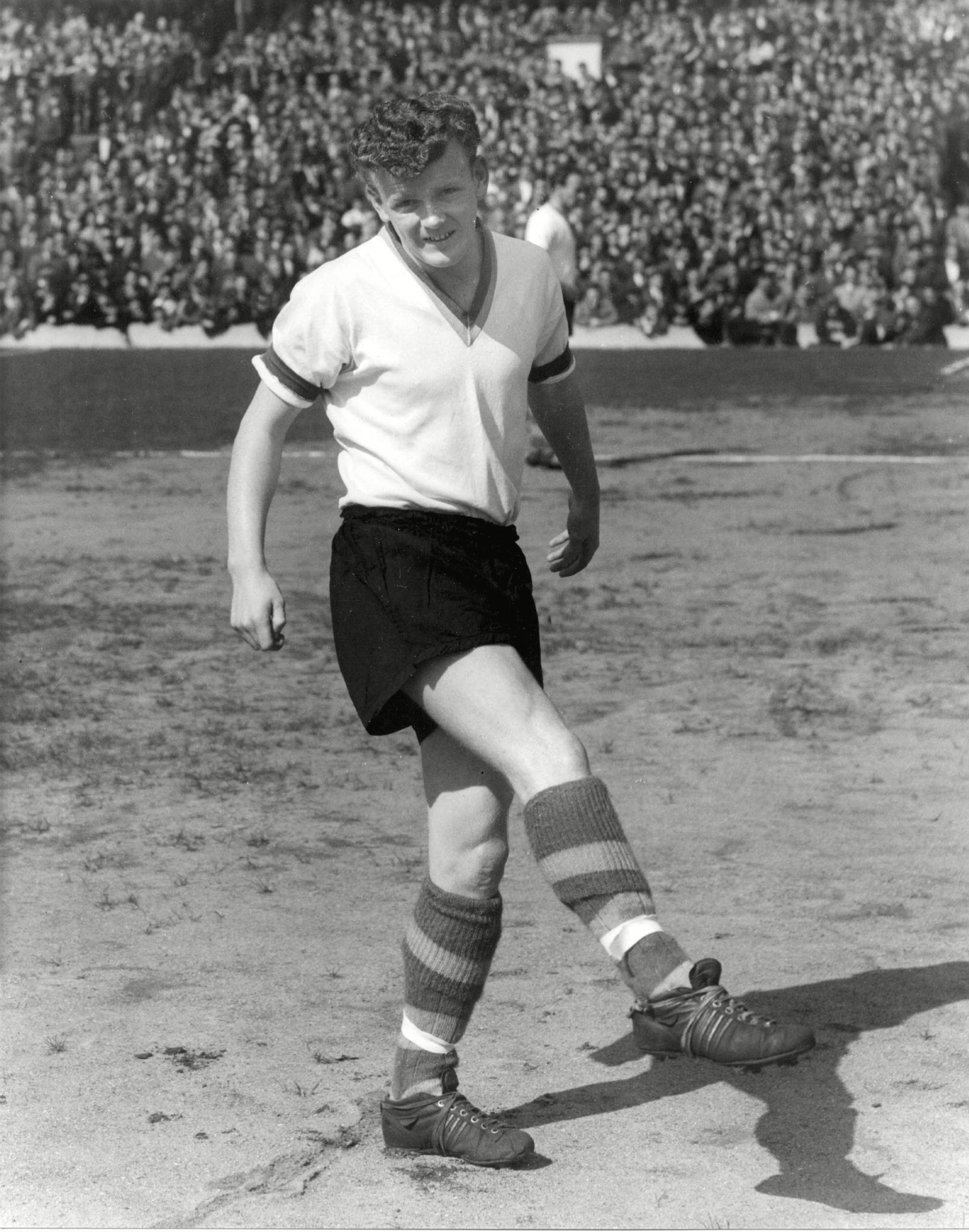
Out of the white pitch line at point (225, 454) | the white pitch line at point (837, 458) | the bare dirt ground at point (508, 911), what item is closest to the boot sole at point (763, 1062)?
the bare dirt ground at point (508, 911)

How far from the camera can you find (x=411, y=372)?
9.79ft

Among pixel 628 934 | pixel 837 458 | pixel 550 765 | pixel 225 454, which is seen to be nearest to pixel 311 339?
pixel 550 765

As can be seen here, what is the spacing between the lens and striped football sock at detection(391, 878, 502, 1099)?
3.15m

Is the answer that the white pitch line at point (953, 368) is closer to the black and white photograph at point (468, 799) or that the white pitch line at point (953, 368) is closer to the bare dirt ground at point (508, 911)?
the black and white photograph at point (468, 799)

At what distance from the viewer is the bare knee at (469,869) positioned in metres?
3.14

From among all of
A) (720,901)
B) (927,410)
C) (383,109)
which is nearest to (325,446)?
(927,410)

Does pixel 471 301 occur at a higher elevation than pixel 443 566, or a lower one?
higher

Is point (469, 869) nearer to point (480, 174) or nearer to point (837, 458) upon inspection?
point (480, 174)

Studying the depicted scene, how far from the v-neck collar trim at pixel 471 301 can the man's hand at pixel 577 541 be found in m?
0.53

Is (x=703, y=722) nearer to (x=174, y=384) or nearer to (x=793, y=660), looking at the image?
(x=793, y=660)

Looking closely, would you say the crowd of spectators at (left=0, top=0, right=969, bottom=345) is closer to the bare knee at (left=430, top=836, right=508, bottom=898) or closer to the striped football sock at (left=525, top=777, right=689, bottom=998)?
the bare knee at (left=430, top=836, right=508, bottom=898)

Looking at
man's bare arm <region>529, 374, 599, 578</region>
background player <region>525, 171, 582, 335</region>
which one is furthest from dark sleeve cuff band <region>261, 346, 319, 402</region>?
background player <region>525, 171, 582, 335</region>

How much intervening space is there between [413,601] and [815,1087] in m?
1.17

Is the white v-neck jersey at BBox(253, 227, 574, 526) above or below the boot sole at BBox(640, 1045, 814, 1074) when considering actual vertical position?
above
